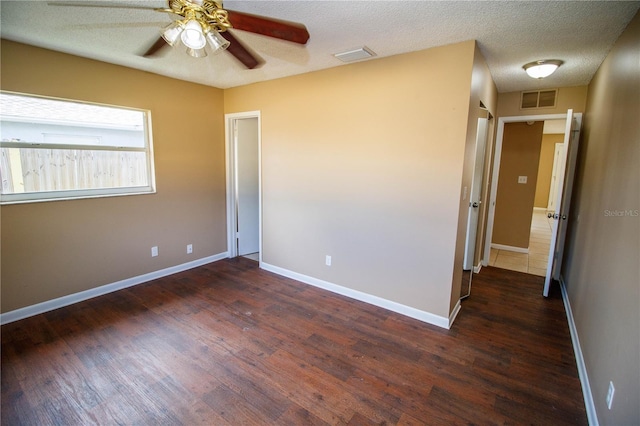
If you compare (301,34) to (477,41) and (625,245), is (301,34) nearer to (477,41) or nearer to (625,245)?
(477,41)

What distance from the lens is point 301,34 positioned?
5.60 ft

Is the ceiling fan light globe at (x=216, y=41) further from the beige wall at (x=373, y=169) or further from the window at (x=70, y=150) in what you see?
the window at (x=70, y=150)

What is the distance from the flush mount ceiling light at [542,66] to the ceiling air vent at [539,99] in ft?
3.76

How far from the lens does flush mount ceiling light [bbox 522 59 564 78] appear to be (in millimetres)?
2807

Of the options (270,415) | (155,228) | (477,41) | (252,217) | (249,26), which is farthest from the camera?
(252,217)

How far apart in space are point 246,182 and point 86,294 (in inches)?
95.6

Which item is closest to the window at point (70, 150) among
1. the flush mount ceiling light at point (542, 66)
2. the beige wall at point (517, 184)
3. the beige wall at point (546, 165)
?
the flush mount ceiling light at point (542, 66)

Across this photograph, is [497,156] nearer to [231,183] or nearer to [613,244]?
[613,244]

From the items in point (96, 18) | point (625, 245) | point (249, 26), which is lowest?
point (625, 245)

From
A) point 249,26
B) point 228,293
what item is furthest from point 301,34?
point 228,293

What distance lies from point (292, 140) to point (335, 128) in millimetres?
645

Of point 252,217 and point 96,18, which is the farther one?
point 252,217

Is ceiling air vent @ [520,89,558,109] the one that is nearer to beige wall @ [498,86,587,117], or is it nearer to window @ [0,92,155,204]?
beige wall @ [498,86,587,117]

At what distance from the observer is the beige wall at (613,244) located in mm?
1433
